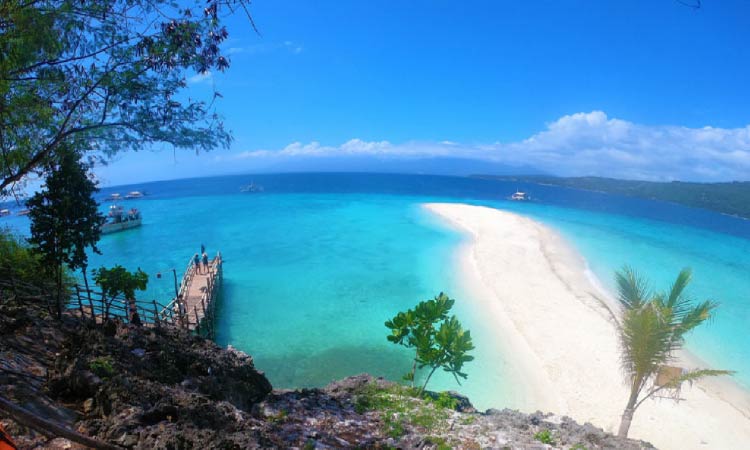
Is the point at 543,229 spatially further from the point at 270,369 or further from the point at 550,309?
the point at 270,369

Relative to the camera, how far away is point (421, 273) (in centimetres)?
2852

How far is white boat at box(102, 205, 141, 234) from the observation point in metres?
44.2

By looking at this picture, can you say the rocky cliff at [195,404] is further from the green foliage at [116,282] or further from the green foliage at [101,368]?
the green foliage at [116,282]

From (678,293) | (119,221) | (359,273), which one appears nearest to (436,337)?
(678,293)

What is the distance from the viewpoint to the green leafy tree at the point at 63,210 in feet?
26.4

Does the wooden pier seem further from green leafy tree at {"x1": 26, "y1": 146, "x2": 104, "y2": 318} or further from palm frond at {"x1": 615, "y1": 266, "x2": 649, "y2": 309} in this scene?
palm frond at {"x1": 615, "y1": 266, "x2": 649, "y2": 309}

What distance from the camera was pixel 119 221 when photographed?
4547 cm

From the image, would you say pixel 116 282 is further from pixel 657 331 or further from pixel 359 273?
pixel 359 273

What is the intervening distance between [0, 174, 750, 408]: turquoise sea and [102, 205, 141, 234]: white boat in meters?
1.55

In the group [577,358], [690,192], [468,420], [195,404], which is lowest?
[577,358]

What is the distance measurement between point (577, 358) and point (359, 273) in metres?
16.5

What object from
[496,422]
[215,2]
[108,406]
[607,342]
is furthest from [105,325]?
[607,342]

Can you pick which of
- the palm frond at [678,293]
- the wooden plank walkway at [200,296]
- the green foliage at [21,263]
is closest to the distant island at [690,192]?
the palm frond at [678,293]

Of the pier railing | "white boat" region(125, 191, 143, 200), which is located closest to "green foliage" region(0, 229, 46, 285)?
the pier railing
